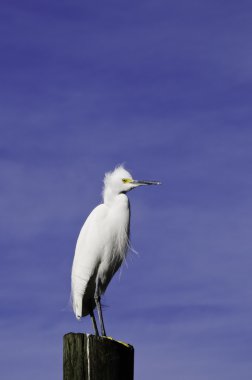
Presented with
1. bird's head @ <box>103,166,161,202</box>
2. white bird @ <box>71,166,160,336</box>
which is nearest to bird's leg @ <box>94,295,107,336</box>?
white bird @ <box>71,166,160,336</box>

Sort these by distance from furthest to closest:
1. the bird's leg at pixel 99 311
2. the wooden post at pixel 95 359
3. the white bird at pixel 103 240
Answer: the white bird at pixel 103 240 → the bird's leg at pixel 99 311 → the wooden post at pixel 95 359

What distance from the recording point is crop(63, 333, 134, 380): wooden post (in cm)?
705

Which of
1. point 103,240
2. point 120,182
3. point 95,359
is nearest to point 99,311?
point 103,240

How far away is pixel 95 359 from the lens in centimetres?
711

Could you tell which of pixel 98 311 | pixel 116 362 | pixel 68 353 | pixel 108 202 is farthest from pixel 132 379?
pixel 108 202

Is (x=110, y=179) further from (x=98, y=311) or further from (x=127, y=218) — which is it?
(x=98, y=311)

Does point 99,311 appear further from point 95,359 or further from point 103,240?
point 95,359

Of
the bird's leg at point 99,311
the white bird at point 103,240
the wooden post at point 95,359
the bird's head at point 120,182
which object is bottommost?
the wooden post at point 95,359

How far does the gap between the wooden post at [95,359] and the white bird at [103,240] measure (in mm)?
5167

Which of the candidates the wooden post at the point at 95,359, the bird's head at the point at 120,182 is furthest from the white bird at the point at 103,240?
the wooden post at the point at 95,359

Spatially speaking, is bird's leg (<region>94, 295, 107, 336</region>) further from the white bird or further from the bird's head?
the bird's head

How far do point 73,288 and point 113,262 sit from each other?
91 cm

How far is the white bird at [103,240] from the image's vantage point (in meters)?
12.5

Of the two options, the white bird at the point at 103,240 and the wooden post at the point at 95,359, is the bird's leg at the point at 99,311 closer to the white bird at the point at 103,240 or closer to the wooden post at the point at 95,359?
the white bird at the point at 103,240
